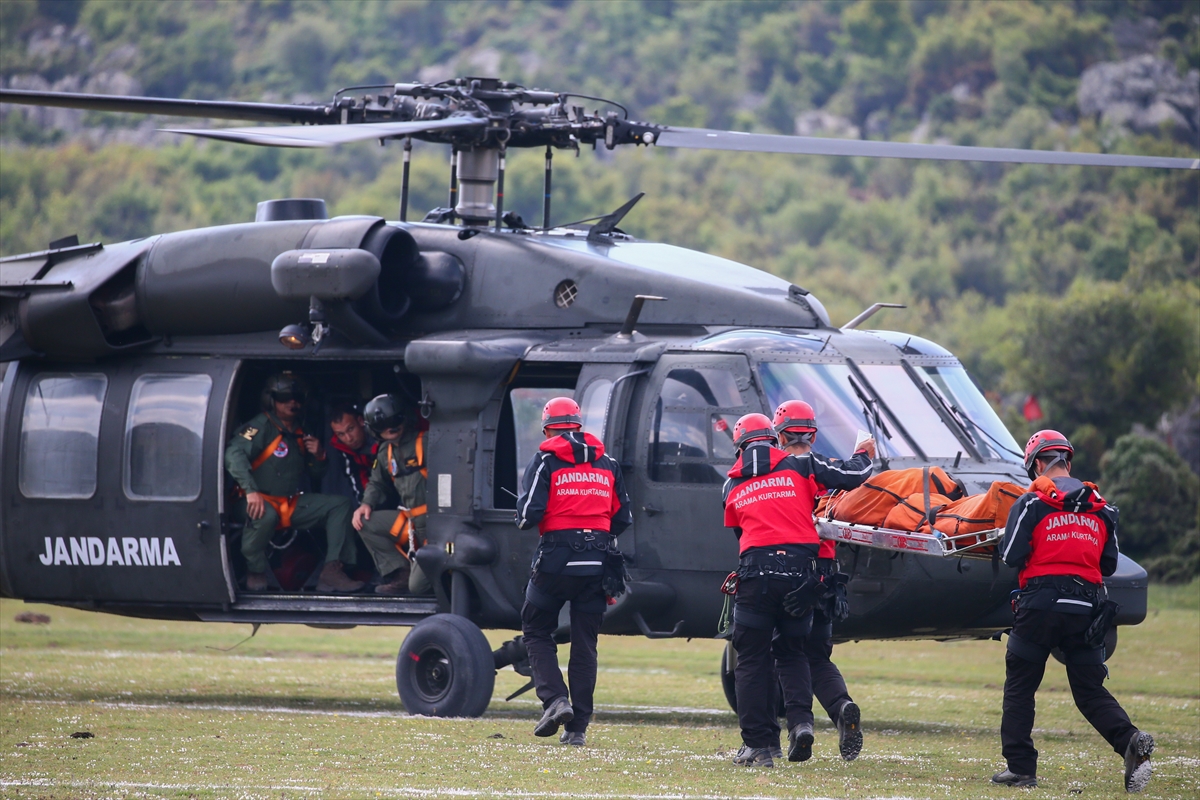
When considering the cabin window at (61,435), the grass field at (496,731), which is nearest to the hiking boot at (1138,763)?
the grass field at (496,731)

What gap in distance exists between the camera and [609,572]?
386 inches

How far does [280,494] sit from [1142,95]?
84.1 m

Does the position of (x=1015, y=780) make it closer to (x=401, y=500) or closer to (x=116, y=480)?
(x=401, y=500)

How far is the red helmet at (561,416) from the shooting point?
9.78 meters

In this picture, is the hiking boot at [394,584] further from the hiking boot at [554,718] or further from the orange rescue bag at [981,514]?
the orange rescue bag at [981,514]

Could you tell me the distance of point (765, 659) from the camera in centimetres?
902

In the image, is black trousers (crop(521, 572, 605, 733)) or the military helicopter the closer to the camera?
black trousers (crop(521, 572, 605, 733))

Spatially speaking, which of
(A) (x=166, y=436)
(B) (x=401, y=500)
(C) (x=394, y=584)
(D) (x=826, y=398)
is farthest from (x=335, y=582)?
(D) (x=826, y=398)

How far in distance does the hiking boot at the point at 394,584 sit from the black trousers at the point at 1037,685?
4.91 meters

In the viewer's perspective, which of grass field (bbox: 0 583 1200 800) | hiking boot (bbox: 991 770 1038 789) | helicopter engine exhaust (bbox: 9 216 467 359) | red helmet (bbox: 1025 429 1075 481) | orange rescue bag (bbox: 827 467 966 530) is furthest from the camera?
helicopter engine exhaust (bbox: 9 216 467 359)

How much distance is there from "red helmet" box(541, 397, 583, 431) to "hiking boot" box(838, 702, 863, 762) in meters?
2.24

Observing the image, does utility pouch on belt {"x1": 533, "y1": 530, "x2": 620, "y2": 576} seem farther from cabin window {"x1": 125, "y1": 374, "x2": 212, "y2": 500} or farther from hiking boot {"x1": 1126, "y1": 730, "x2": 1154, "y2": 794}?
cabin window {"x1": 125, "y1": 374, "x2": 212, "y2": 500}

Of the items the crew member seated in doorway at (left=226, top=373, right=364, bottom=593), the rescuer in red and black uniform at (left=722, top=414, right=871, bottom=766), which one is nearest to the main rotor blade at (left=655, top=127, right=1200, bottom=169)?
the rescuer in red and black uniform at (left=722, top=414, right=871, bottom=766)

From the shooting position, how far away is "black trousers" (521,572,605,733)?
968 cm
